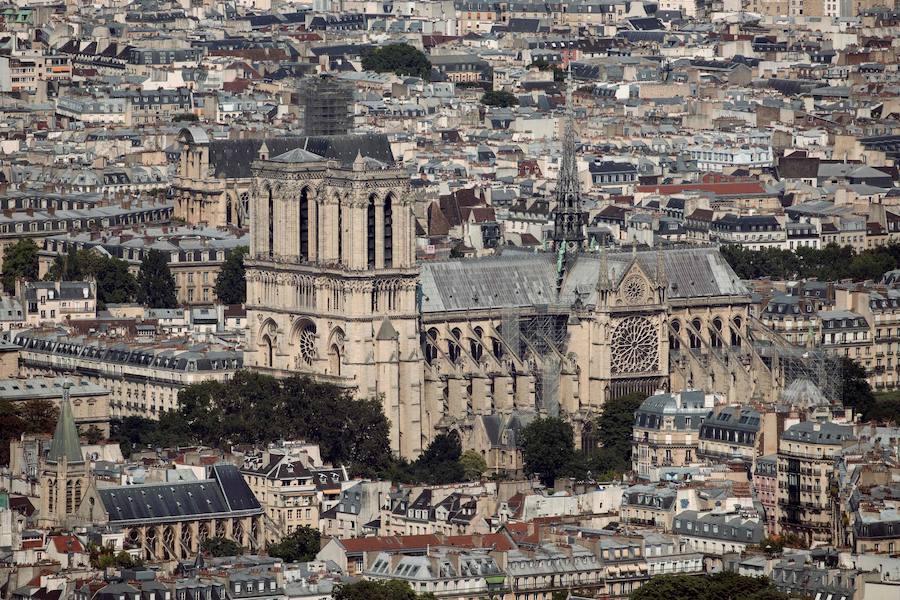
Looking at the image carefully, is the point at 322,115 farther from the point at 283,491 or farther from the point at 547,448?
the point at 283,491

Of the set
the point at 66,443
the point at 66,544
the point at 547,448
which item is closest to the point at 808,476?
the point at 547,448

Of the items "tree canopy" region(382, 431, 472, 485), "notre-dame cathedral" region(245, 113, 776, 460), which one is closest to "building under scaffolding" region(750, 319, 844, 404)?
"notre-dame cathedral" region(245, 113, 776, 460)

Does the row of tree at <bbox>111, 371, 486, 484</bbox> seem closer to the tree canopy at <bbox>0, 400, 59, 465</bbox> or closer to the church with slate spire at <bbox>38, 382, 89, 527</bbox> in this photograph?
the tree canopy at <bbox>0, 400, 59, 465</bbox>

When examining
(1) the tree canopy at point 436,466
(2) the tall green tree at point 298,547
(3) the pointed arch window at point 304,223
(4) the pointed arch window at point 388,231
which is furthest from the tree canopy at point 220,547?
(3) the pointed arch window at point 304,223

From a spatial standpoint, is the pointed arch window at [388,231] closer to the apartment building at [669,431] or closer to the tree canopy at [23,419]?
the apartment building at [669,431]

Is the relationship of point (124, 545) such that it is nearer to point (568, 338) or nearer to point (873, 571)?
point (873, 571)

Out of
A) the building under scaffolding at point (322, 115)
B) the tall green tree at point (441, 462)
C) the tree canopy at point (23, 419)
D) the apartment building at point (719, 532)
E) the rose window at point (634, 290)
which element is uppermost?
the building under scaffolding at point (322, 115)

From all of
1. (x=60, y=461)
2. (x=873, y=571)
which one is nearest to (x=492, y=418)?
(x=60, y=461)
